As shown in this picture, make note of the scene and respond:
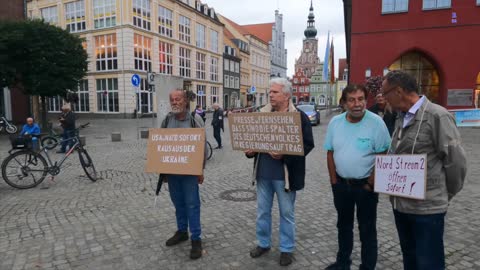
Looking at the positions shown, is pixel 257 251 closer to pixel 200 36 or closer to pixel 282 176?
pixel 282 176

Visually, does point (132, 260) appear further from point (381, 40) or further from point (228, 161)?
point (381, 40)

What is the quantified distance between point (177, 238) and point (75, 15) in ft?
133

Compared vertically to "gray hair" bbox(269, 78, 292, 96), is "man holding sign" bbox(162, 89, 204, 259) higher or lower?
Result: lower

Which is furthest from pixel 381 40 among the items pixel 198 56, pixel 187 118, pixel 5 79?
pixel 198 56

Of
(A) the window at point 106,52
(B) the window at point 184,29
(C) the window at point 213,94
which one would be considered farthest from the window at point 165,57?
(C) the window at point 213,94

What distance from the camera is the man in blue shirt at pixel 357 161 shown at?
9.55 ft

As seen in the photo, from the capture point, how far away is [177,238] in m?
3.98

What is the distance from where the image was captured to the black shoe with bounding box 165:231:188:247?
156 inches

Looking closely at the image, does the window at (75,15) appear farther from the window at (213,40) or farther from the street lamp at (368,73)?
the street lamp at (368,73)

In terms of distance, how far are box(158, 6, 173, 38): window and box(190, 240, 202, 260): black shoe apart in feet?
127

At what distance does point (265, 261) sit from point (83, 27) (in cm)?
4048

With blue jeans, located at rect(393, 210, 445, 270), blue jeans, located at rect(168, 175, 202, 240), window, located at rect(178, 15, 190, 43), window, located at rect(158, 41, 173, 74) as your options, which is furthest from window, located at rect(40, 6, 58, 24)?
blue jeans, located at rect(393, 210, 445, 270)

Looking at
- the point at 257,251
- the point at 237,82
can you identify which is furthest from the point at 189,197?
the point at 237,82

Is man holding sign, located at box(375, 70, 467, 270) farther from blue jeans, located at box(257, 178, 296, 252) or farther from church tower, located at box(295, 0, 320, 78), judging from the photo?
church tower, located at box(295, 0, 320, 78)
